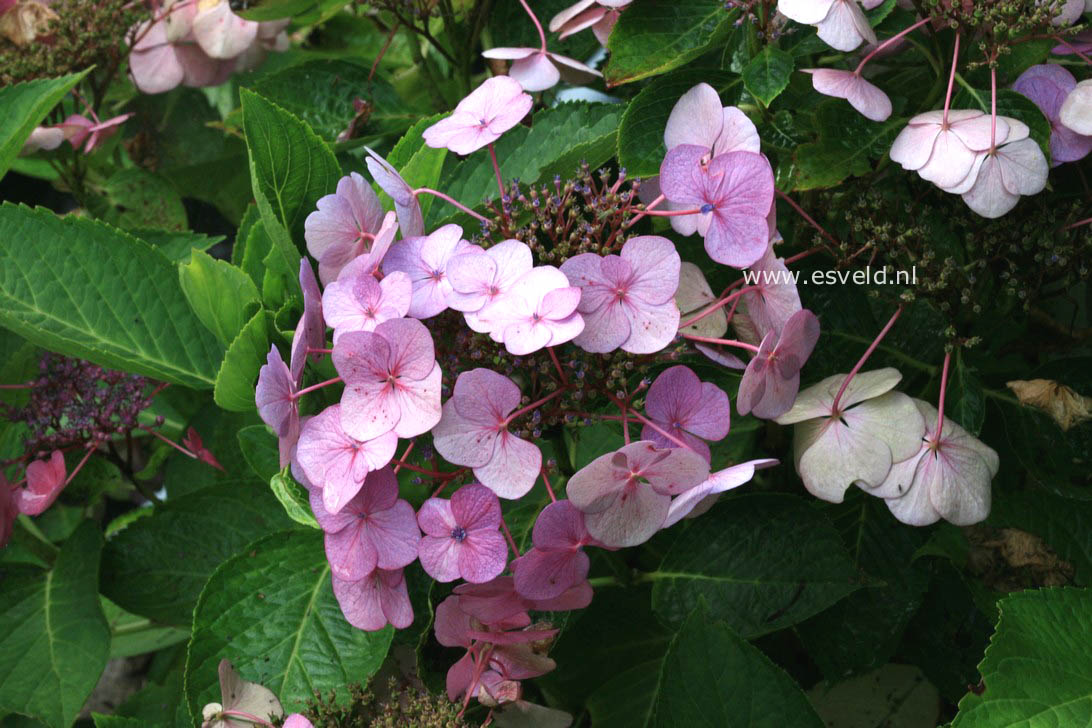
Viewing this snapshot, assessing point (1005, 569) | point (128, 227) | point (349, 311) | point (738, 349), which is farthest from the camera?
point (128, 227)

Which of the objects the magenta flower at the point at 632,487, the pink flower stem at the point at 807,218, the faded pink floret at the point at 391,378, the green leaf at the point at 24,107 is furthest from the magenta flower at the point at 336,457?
the green leaf at the point at 24,107

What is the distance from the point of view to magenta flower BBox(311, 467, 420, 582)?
660mm

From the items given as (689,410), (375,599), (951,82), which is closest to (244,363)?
(375,599)

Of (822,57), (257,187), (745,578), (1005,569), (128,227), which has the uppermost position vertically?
(257,187)

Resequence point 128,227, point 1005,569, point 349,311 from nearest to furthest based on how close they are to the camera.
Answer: point 349,311, point 1005,569, point 128,227

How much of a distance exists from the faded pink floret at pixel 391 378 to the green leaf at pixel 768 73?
0.29m

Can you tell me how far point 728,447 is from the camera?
904mm

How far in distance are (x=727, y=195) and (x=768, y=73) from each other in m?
0.11

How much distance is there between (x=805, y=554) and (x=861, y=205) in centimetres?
25

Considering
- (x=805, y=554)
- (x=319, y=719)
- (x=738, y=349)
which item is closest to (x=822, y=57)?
(x=738, y=349)

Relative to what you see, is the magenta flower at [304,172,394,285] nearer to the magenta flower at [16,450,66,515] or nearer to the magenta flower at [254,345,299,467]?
the magenta flower at [254,345,299,467]

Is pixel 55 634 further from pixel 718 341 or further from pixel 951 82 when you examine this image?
pixel 951 82

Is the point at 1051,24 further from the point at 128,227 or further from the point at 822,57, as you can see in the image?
the point at 128,227

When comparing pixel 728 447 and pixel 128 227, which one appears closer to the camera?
pixel 728 447
